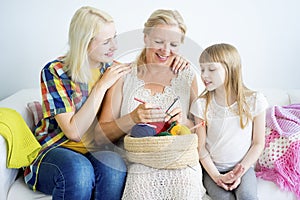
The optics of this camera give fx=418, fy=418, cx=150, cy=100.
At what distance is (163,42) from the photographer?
1547mm

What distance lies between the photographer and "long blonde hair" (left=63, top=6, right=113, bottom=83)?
151cm

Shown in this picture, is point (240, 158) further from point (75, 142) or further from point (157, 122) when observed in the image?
point (75, 142)

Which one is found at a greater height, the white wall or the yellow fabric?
the white wall

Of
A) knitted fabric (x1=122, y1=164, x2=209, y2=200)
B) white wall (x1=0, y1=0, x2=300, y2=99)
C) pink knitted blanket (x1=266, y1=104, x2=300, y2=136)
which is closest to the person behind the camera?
knitted fabric (x1=122, y1=164, x2=209, y2=200)

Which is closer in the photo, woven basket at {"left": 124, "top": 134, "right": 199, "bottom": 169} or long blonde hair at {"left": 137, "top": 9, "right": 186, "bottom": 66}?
woven basket at {"left": 124, "top": 134, "right": 199, "bottom": 169}

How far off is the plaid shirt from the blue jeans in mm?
59

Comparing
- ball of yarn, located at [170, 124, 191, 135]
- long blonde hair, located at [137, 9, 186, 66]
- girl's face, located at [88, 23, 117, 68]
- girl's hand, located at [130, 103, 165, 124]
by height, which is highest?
long blonde hair, located at [137, 9, 186, 66]

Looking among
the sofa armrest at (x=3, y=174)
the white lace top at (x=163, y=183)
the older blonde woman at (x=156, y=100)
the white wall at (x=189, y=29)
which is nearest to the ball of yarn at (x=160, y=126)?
the older blonde woman at (x=156, y=100)

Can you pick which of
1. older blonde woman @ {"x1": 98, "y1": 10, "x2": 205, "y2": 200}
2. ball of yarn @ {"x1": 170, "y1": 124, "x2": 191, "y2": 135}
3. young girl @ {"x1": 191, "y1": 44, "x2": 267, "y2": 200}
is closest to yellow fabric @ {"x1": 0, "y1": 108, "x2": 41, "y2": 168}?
older blonde woman @ {"x1": 98, "y1": 10, "x2": 205, "y2": 200}

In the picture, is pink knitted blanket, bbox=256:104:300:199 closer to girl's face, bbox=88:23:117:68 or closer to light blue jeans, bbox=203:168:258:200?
light blue jeans, bbox=203:168:258:200

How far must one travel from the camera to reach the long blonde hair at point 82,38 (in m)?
1.51

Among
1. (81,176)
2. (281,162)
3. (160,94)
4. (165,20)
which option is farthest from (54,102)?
(281,162)

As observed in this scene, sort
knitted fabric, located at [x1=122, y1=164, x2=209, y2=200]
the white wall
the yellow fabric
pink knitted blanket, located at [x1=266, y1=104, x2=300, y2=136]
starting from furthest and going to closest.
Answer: the white wall → pink knitted blanket, located at [x1=266, y1=104, x2=300, y2=136] → the yellow fabric → knitted fabric, located at [x1=122, y1=164, x2=209, y2=200]

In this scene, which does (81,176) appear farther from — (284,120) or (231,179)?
(284,120)
